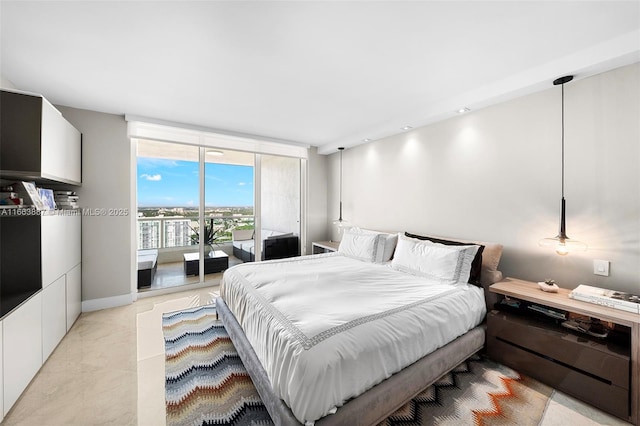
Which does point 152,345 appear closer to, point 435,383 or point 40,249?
point 40,249

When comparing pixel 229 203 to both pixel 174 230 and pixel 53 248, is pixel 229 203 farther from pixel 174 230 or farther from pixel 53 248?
pixel 53 248

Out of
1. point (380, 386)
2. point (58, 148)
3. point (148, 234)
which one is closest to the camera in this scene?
point (380, 386)

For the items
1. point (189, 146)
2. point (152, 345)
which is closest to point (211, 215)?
point (189, 146)

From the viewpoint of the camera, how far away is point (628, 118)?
2.02 m

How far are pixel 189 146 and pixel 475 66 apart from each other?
395cm

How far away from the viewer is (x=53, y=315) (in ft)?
7.85

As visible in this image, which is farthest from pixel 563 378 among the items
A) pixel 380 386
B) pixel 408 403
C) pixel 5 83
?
pixel 5 83

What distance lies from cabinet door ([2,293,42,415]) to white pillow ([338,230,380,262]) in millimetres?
3211

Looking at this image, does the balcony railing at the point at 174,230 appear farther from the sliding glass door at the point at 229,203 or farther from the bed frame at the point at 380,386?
the bed frame at the point at 380,386

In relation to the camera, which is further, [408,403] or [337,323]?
[408,403]

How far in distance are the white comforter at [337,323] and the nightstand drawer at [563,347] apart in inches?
8.3

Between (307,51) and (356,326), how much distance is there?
2.08 m

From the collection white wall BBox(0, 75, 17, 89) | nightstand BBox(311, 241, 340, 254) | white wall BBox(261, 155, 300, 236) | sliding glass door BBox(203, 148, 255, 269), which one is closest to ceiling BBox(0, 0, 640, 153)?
white wall BBox(0, 75, 17, 89)

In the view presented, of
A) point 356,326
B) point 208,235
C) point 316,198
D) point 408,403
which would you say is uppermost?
point 316,198
